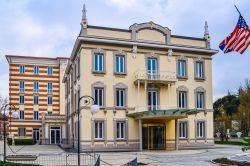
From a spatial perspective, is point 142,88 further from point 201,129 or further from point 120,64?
point 201,129

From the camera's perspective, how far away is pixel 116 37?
3525 centimetres

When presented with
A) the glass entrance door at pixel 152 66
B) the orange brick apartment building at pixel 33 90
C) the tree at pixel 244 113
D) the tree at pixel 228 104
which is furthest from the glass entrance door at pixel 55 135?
the tree at pixel 228 104

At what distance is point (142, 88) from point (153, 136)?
4.71m

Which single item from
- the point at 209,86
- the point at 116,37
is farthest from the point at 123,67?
the point at 209,86

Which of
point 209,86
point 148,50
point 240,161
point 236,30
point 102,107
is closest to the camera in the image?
point 236,30

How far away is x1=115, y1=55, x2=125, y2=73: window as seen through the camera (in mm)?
35406

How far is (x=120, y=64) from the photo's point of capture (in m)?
35.6

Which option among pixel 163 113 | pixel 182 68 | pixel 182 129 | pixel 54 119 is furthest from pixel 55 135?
pixel 163 113

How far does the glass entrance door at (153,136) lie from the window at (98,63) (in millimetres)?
6794

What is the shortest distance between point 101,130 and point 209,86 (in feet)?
42.0

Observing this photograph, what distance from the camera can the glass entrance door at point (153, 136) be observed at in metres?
35.5

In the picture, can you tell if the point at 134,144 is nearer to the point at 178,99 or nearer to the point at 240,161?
the point at 178,99

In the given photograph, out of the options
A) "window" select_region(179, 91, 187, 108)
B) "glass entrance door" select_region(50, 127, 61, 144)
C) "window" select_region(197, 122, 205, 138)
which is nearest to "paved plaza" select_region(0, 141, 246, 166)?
"window" select_region(197, 122, 205, 138)

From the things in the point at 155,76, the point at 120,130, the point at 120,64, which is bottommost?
the point at 120,130
